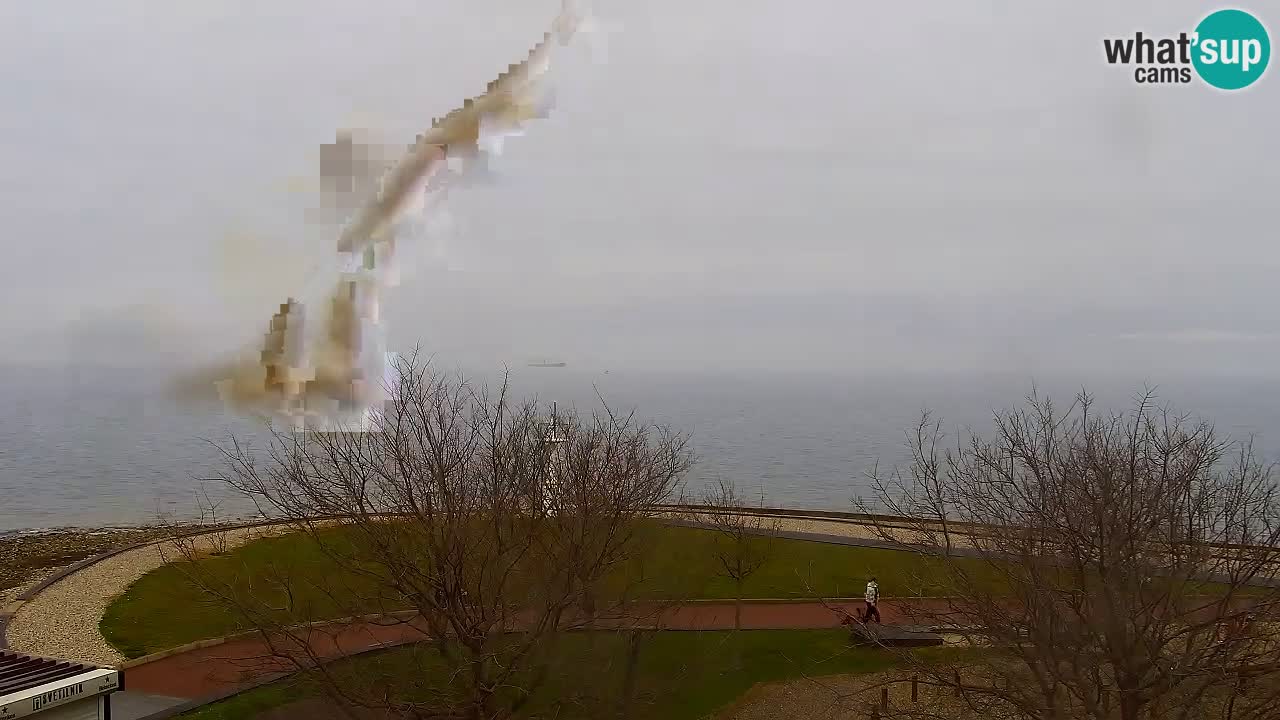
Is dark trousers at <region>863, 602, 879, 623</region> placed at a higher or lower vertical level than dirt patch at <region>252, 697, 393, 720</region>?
higher

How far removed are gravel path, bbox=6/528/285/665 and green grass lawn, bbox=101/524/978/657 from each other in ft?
1.35

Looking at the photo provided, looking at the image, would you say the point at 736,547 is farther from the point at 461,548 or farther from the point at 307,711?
the point at 461,548

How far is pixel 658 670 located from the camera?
1736 centimetres

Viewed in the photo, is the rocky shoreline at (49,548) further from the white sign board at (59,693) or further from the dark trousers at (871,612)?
the dark trousers at (871,612)

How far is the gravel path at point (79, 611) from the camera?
19438mm

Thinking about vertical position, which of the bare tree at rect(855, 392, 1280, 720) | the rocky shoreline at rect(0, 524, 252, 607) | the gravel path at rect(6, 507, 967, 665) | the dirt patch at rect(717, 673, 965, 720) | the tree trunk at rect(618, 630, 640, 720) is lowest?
the rocky shoreline at rect(0, 524, 252, 607)

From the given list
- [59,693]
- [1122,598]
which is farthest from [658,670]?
[59,693]

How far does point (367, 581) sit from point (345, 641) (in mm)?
2780

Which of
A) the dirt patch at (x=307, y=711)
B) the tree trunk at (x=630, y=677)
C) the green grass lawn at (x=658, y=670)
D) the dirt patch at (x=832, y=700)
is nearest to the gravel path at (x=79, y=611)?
the dirt patch at (x=307, y=711)

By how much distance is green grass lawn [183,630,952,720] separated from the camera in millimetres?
14844

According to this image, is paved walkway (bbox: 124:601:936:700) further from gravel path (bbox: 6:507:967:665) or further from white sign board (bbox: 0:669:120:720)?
white sign board (bbox: 0:669:120:720)

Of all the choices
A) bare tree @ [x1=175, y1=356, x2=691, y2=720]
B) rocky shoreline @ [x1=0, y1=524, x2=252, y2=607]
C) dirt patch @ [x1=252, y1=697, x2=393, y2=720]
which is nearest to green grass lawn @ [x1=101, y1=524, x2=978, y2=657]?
dirt patch @ [x1=252, y1=697, x2=393, y2=720]

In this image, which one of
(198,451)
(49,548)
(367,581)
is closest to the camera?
(367,581)

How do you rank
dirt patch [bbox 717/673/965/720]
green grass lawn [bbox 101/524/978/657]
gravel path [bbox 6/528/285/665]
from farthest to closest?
green grass lawn [bbox 101/524/978/657] < gravel path [bbox 6/528/285/665] < dirt patch [bbox 717/673/965/720]
